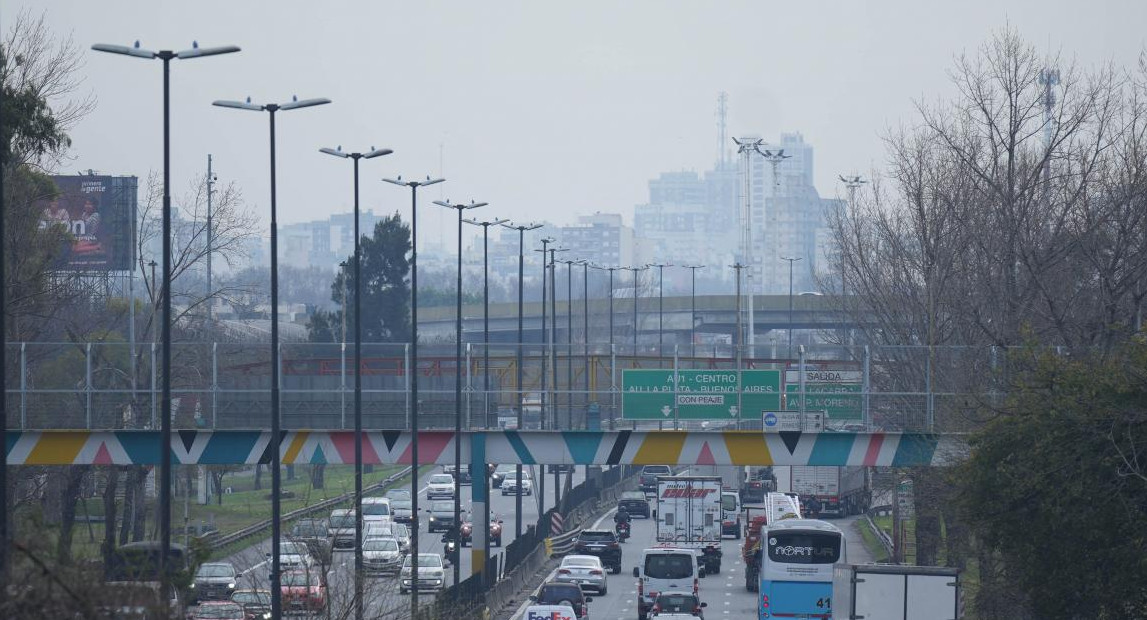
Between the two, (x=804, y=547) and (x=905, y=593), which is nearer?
(x=905, y=593)

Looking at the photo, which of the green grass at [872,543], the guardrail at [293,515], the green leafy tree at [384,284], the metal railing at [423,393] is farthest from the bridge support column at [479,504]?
the green leafy tree at [384,284]

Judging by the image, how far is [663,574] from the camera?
39.9m

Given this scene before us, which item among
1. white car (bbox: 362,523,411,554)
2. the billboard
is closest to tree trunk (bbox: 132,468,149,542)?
white car (bbox: 362,523,411,554)

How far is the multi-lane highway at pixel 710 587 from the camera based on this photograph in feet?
134

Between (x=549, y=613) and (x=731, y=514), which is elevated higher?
(x=549, y=613)

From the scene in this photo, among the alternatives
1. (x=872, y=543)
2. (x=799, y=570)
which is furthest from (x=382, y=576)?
(x=872, y=543)

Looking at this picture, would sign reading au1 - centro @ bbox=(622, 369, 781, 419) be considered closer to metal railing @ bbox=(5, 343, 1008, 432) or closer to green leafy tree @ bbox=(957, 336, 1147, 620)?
metal railing @ bbox=(5, 343, 1008, 432)

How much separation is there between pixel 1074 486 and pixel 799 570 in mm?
14899

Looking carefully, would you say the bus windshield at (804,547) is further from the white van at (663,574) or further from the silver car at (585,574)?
the silver car at (585,574)

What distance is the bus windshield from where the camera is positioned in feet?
122

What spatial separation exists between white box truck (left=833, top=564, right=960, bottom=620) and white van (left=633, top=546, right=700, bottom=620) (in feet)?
37.3

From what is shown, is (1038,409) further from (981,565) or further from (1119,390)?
(981,565)

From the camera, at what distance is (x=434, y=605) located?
2620cm

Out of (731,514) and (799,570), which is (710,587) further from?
(731,514)
